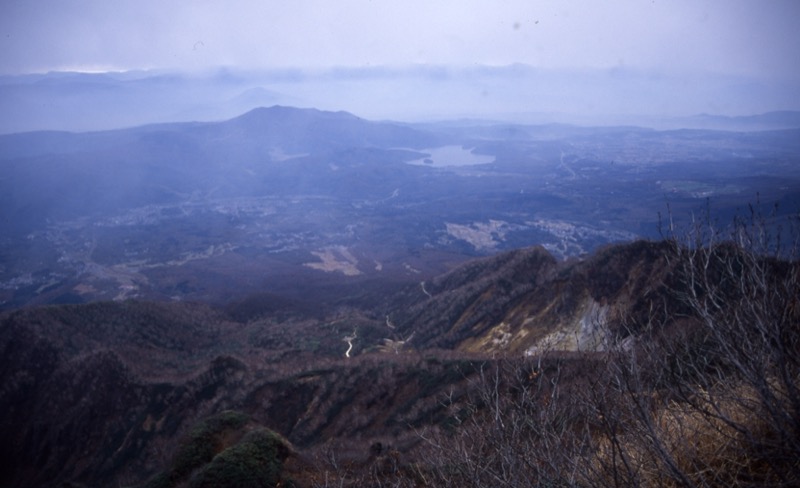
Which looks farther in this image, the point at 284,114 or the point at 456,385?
the point at 284,114

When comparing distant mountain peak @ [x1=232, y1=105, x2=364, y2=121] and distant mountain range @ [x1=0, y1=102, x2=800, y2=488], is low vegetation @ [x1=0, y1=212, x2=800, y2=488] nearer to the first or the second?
distant mountain range @ [x1=0, y1=102, x2=800, y2=488]

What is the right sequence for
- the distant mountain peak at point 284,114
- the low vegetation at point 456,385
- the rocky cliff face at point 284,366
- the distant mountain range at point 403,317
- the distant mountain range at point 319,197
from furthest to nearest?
the distant mountain peak at point 284,114 → the distant mountain range at point 319,197 → the rocky cliff face at point 284,366 → the distant mountain range at point 403,317 → the low vegetation at point 456,385

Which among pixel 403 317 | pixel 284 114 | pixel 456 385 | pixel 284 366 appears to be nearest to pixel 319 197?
pixel 284 114

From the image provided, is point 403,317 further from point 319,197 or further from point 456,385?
point 319,197

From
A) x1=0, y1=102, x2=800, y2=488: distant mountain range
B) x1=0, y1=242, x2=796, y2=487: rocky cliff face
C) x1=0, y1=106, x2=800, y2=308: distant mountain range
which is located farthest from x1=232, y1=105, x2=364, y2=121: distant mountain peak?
x1=0, y1=242, x2=796, y2=487: rocky cliff face

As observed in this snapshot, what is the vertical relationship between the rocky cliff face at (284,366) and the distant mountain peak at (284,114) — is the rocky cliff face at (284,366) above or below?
below

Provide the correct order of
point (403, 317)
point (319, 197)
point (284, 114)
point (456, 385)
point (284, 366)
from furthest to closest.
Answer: point (284, 114) → point (319, 197) → point (403, 317) → point (284, 366) → point (456, 385)

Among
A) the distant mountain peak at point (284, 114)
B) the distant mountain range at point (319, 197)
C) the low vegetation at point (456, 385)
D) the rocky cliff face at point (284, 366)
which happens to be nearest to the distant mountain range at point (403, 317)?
the low vegetation at point (456, 385)

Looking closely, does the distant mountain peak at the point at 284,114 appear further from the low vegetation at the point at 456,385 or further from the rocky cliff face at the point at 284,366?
the rocky cliff face at the point at 284,366

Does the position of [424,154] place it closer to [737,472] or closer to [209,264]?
[209,264]

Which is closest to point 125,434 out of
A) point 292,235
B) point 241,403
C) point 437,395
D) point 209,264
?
point 241,403

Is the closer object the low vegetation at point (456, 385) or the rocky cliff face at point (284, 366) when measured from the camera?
the low vegetation at point (456, 385)

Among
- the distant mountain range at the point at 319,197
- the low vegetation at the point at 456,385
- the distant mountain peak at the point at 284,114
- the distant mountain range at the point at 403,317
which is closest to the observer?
the low vegetation at the point at 456,385
